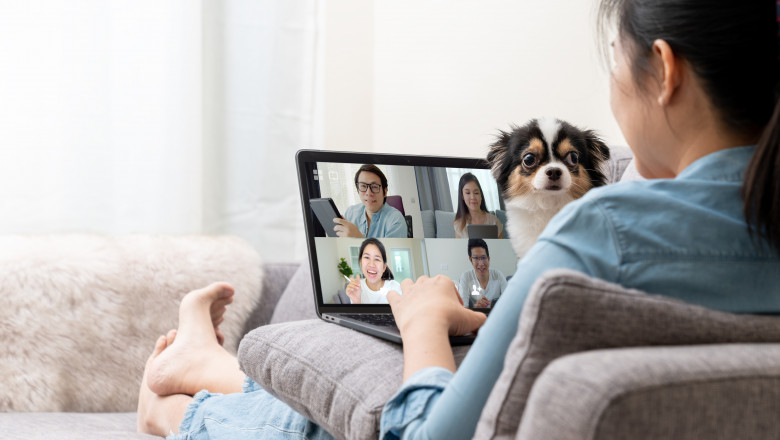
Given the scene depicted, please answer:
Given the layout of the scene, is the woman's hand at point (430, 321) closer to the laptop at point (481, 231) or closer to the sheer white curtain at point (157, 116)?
the laptop at point (481, 231)

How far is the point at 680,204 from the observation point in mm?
614

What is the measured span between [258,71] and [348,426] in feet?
5.89

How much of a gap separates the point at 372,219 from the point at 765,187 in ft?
1.89

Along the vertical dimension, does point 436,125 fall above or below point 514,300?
above

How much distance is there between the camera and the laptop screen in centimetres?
105

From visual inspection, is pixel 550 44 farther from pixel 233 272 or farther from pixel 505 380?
pixel 505 380

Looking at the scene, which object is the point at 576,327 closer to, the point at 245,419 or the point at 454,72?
the point at 245,419

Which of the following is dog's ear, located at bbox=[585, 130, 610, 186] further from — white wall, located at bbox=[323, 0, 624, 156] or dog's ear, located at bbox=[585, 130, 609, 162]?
white wall, located at bbox=[323, 0, 624, 156]

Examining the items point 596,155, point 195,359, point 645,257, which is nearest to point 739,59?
point 645,257

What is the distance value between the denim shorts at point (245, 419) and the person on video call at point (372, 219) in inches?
10.5

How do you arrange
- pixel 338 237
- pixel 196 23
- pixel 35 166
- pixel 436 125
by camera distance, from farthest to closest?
pixel 436 125
pixel 196 23
pixel 35 166
pixel 338 237

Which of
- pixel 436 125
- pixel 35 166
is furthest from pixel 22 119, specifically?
pixel 436 125

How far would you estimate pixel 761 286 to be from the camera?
622 mm

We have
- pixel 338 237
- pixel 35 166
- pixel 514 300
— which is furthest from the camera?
pixel 35 166
